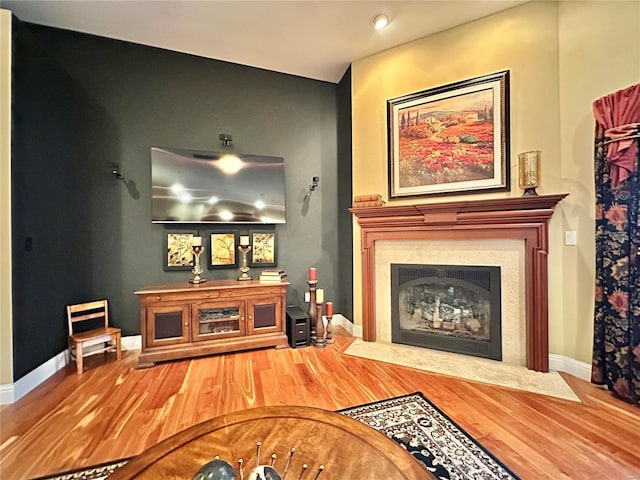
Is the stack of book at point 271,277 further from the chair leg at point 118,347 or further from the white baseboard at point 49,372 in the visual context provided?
the white baseboard at point 49,372

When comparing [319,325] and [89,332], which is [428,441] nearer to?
[319,325]

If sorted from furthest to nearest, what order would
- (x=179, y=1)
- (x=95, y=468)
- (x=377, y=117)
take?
(x=377, y=117) → (x=179, y=1) → (x=95, y=468)

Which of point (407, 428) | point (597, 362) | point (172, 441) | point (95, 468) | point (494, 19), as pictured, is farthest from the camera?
point (494, 19)

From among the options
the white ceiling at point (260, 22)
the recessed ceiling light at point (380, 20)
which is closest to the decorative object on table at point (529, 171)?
the white ceiling at point (260, 22)

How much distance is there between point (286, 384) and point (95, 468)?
125 cm

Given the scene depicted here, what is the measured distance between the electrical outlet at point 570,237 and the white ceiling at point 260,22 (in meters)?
2.11

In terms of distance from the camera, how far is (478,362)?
2.71 meters

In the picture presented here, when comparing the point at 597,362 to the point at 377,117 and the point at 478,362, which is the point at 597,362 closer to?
the point at 478,362

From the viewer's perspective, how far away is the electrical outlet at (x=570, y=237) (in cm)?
246

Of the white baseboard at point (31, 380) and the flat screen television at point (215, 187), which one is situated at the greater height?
the flat screen television at point (215, 187)

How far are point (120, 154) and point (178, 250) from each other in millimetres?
1184

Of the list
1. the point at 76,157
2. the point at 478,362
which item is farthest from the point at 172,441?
the point at 76,157

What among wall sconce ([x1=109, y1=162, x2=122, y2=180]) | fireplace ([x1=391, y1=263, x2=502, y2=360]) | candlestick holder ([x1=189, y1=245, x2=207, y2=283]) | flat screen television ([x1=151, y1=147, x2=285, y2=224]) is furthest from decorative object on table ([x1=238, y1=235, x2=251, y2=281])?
fireplace ([x1=391, y1=263, x2=502, y2=360])

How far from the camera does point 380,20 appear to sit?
8.98 feet
